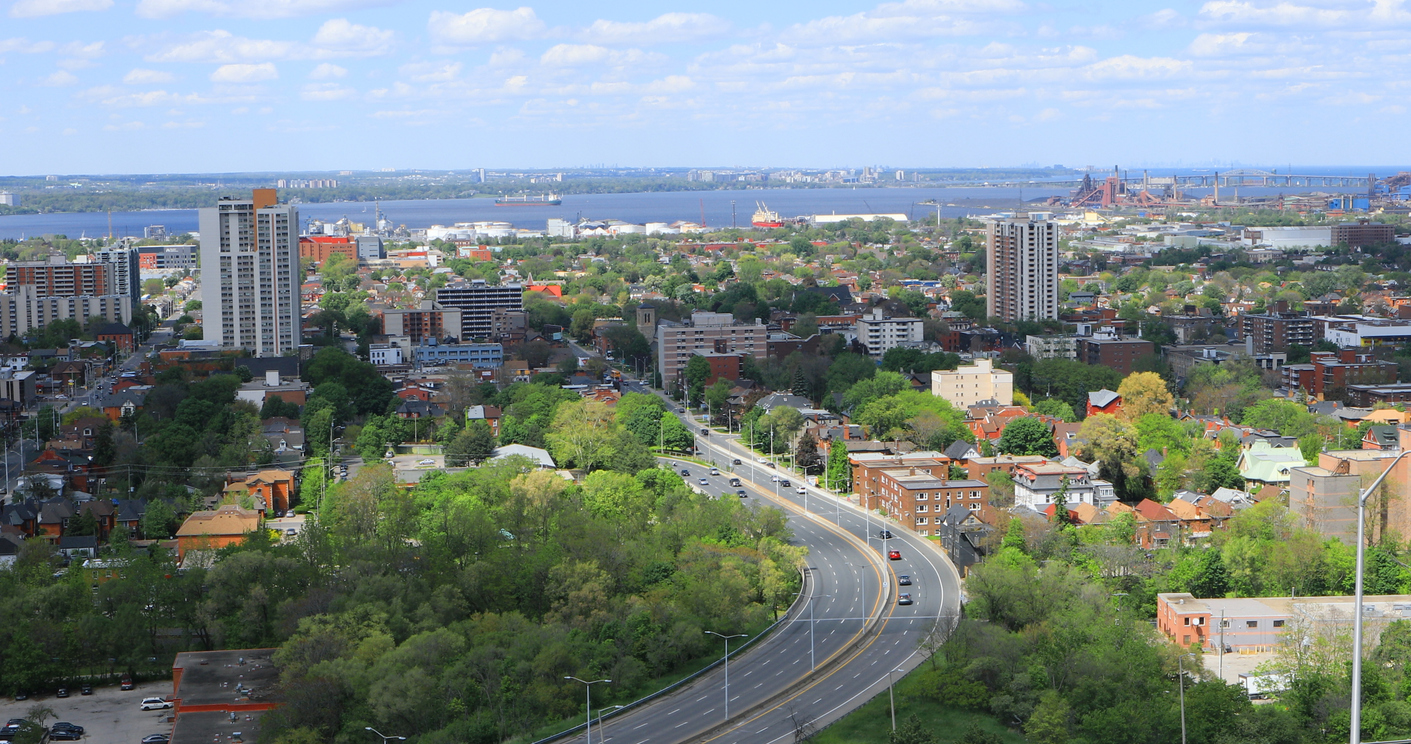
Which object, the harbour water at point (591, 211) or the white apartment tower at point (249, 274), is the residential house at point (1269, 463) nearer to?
the white apartment tower at point (249, 274)

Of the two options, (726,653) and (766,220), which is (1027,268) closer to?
(726,653)

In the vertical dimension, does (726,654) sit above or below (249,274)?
below

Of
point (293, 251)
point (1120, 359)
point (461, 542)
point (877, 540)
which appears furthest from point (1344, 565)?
point (293, 251)

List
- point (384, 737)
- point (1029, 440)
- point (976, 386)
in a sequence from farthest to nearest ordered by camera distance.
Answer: point (976, 386), point (1029, 440), point (384, 737)

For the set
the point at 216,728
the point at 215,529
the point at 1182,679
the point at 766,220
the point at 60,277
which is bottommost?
the point at 216,728

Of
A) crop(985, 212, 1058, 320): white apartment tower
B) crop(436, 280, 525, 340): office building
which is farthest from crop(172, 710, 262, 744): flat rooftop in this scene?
crop(985, 212, 1058, 320): white apartment tower

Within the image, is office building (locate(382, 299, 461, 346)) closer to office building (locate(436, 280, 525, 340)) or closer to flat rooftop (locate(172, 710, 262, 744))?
office building (locate(436, 280, 525, 340))

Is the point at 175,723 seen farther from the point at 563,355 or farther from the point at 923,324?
the point at 923,324

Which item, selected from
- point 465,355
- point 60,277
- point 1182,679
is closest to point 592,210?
point 60,277
